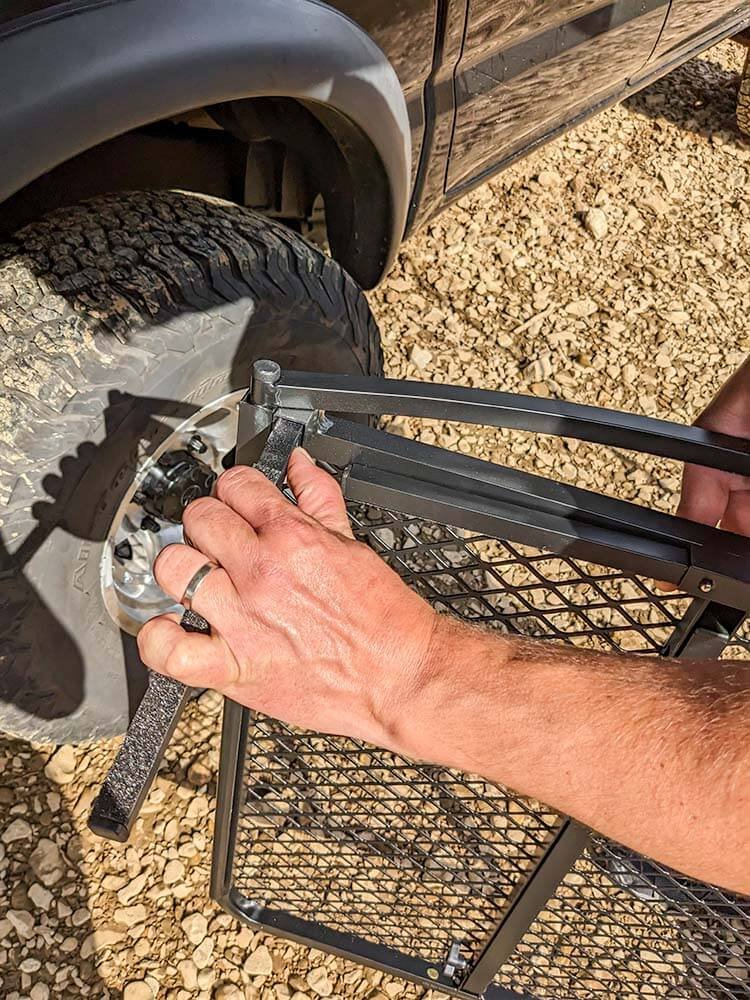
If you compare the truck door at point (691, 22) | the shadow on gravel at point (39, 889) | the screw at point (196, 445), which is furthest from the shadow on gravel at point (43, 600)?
the truck door at point (691, 22)

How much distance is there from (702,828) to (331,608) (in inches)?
17.5

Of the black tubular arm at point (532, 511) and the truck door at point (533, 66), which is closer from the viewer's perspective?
the black tubular arm at point (532, 511)

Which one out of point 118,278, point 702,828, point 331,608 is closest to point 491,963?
point 702,828

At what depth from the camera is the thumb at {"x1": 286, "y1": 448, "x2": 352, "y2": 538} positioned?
3.61 feet

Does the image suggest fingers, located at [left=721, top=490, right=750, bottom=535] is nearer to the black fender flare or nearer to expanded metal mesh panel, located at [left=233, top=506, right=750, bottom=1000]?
expanded metal mesh panel, located at [left=233, top=506, right=750, bottom=1000]

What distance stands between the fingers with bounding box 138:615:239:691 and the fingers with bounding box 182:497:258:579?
0.08m

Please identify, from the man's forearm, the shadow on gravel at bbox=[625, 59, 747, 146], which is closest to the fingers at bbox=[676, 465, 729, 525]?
the man's forearm

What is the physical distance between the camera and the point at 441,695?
103cm

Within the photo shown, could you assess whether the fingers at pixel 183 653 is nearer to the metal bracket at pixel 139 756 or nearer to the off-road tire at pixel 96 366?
the metal bracket at pixel 139 756

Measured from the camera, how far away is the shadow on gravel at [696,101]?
4.41m

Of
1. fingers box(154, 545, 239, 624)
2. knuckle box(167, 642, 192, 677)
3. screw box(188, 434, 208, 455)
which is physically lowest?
screw box(188, 434, 208, 455)

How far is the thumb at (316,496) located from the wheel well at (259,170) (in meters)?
1.04

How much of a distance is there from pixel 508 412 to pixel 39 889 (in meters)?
1.54

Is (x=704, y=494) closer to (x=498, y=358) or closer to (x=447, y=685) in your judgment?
(x=447, y=685)
